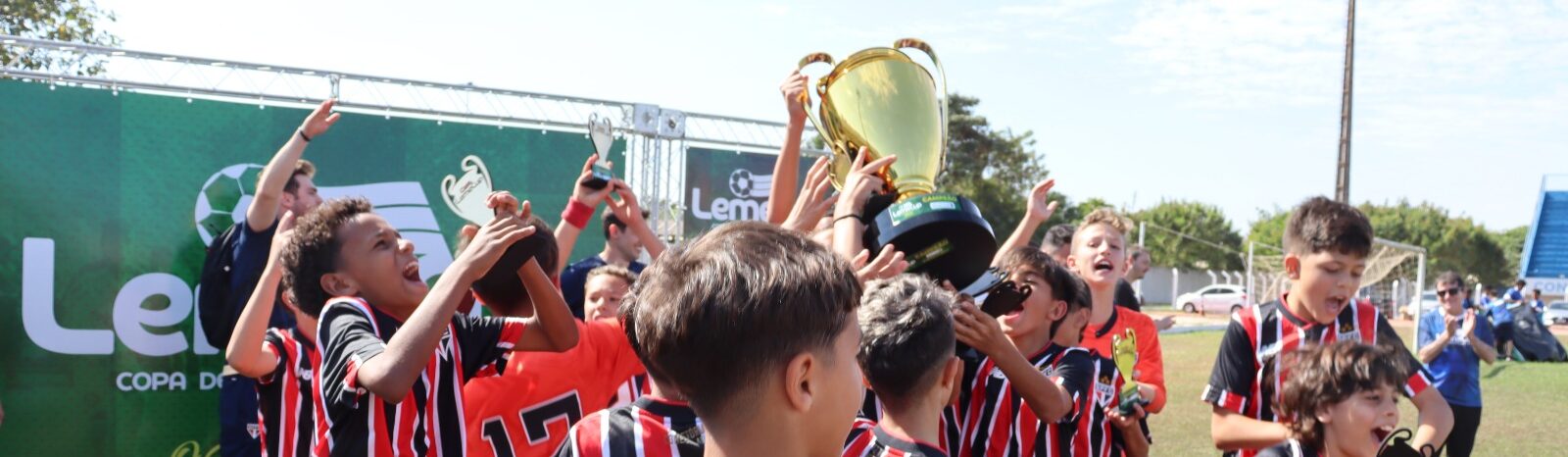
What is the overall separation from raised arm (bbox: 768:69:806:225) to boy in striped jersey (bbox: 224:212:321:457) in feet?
4.26

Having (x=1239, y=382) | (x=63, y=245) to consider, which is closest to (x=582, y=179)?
(x=1239, y=382)

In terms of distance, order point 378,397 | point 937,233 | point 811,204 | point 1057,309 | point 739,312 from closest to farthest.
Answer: point 739,312
point 937,233
point 378,397
point 811,204
point 1057,309

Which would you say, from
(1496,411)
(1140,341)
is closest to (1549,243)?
(1496,411)

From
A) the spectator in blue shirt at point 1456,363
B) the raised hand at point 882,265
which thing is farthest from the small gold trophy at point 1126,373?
the spectator in blue shirt at point 1456,363

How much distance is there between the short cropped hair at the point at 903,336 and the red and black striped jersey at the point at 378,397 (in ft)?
2.92

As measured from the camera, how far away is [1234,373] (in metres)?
3.62

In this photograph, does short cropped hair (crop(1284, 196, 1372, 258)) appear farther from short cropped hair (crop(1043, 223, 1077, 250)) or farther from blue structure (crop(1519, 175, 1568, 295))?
blue structure (crop(1519, 175, 1568, 295))

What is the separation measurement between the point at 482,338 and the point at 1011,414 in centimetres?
146

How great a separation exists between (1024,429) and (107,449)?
492 cm

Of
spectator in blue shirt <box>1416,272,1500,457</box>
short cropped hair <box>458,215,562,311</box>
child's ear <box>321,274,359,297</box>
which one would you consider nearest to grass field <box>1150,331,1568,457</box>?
spectator in blue shirt <box>1416,272,1500,457</box>

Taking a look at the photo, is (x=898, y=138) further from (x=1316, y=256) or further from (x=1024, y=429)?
(x=1316, y=256)

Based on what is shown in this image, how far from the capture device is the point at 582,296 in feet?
17.3

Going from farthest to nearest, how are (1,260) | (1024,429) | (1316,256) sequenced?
1. (1,260)
2. (1316,256)
3. (1024,429)

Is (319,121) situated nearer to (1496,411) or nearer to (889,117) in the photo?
(889,117)
